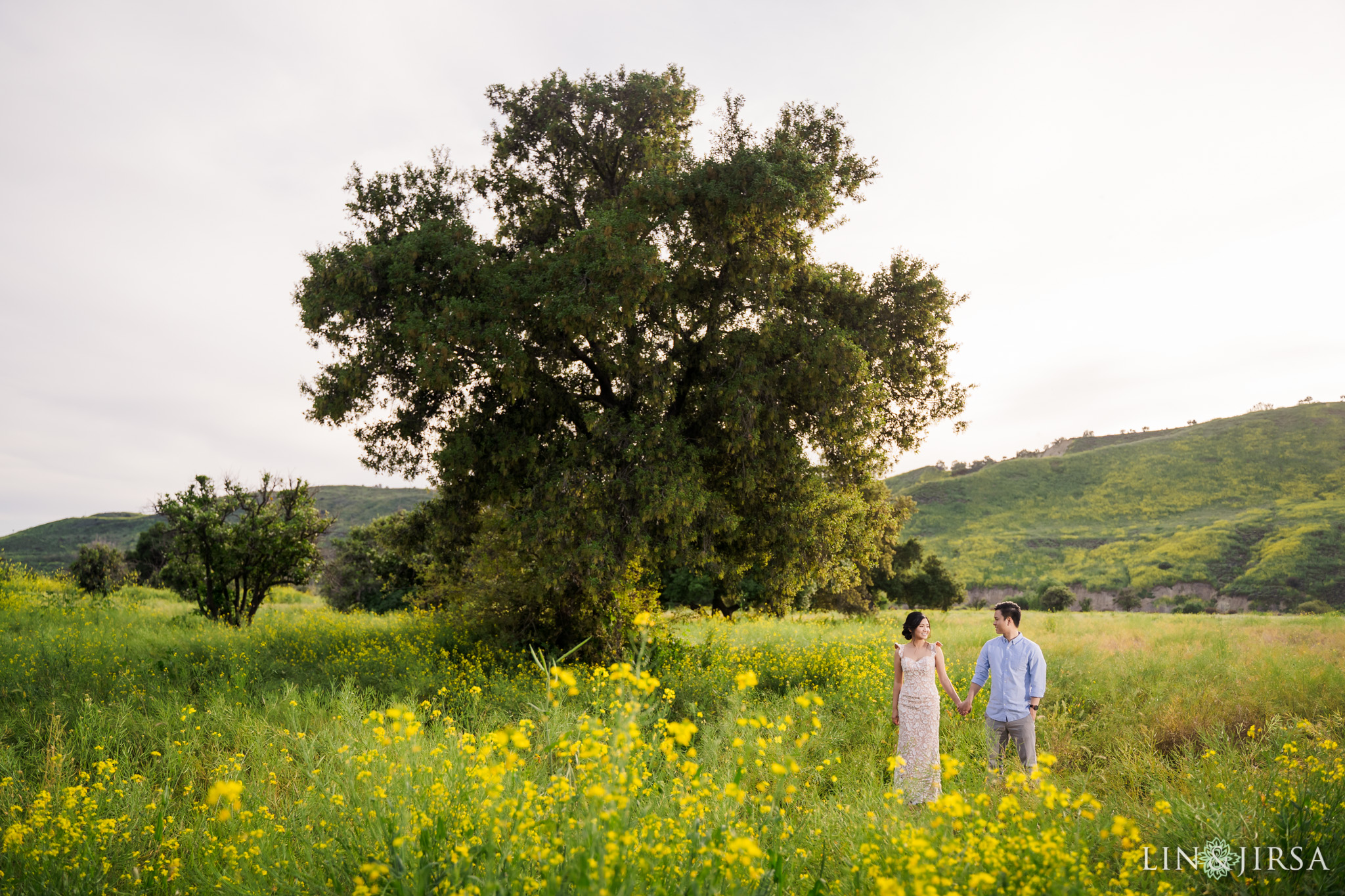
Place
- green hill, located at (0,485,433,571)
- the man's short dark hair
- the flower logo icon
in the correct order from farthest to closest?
green hill, located at (0,485,433,571)
the man's short dark hair
the flower logo icon

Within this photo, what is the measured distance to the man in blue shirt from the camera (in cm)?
622

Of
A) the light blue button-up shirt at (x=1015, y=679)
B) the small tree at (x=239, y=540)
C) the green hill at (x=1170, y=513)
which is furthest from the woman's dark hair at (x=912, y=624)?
the green hill at (x=1170, y=513)

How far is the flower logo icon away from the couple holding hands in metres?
2.29

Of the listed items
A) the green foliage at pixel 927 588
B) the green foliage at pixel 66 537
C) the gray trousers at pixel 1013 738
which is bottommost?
the green foliage at pixel 927 588

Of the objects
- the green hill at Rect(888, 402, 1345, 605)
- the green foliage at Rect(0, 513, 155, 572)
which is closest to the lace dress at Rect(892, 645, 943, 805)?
the green hill at Rect(888, 402, 1345, 605)

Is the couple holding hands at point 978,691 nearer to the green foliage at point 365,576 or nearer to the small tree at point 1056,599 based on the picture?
the green foliage at point 365,576

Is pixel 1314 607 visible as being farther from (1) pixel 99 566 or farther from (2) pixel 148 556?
(2) pixel 148 556

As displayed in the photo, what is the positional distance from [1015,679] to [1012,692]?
146mm

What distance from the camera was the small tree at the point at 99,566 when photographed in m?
35.3

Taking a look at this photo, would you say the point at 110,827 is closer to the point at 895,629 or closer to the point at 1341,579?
the point at 895,629

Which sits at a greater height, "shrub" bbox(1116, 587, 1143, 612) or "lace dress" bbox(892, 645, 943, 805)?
"lace dress" bbox(892, 645, 943, 805)

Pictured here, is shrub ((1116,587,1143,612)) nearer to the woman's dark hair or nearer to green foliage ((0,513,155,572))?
the woman's dark hair

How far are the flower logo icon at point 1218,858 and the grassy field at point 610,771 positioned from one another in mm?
98

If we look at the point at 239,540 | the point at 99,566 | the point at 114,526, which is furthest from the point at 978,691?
the point at 114,526
